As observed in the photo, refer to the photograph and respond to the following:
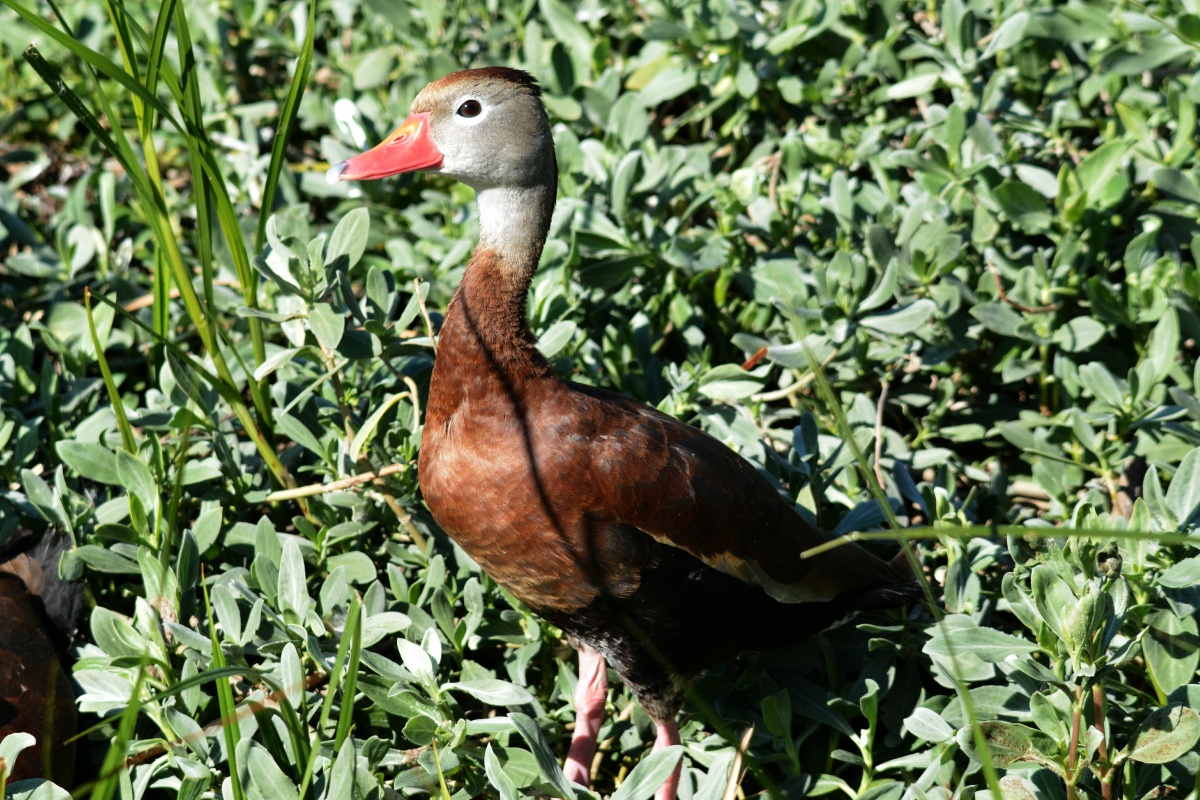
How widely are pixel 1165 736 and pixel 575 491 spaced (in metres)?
1.35

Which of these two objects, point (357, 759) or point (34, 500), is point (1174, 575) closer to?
point (357, 759)

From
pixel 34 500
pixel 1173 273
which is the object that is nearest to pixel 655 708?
pixel 34 500

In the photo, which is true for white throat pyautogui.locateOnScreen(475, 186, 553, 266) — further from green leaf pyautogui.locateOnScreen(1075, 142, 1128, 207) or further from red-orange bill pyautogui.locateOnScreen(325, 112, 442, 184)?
green leaf pyautogui.locateOnScreen(1075, 142, 1128, 207)

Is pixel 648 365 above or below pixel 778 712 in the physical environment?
above

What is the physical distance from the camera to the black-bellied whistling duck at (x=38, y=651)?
2582mm

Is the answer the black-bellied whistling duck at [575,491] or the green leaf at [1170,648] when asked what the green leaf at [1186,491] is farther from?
the black-bellied whistling duck at [575,491]

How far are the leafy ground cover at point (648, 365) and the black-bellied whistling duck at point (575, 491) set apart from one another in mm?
230

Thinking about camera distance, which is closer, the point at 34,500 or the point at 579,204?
the point at 34,500

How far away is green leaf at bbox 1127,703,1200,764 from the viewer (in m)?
2.30

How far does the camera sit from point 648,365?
11.2ft

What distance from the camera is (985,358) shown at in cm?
372

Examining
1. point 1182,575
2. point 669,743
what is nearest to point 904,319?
point 1182,575

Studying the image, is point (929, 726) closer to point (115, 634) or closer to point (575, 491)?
point (575, 491)

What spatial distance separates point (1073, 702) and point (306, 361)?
7.50 ft
